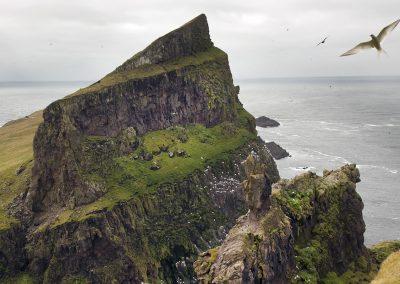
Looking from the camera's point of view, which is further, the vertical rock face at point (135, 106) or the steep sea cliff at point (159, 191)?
the vertical rock face at point (135, 106)

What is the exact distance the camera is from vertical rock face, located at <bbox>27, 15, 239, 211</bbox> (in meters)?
113

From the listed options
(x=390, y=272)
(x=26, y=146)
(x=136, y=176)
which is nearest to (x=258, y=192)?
(x=390, y=272)

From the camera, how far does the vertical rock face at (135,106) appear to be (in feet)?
369

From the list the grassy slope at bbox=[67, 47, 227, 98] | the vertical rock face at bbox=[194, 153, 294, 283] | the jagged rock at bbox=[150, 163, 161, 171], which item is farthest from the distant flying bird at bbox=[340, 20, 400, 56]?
the grassy slope at bbox=[67, 47, 227, 98]

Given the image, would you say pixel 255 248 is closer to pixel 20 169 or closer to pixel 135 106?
pixel 20 169

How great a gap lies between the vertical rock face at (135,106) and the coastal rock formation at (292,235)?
6183 cm

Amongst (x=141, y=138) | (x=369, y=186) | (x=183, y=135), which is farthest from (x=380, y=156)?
(x=141, y=138)

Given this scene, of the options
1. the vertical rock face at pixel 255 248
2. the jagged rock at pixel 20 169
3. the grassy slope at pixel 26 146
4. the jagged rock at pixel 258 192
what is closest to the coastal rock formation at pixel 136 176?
the grassy slope at pixel 26 146

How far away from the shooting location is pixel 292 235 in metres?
56.6

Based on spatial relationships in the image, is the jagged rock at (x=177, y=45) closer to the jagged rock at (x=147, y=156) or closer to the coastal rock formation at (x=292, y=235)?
the jagged rock at (x=147, y=156)

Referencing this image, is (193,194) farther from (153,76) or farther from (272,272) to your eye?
(272,272)

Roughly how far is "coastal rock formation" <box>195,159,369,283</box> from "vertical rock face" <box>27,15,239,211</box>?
61.8 m

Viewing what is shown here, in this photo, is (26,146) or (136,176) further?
(26,146)

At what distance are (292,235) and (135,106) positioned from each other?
89.2 metres
